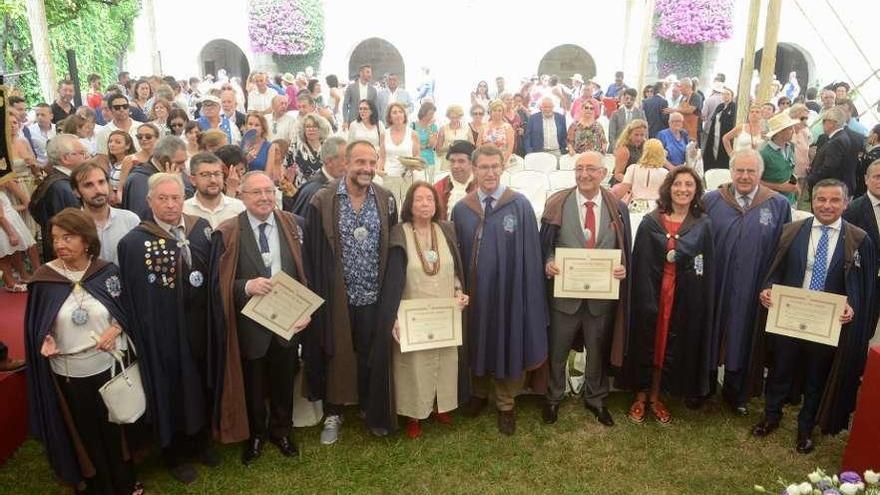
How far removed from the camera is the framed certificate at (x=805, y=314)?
148 inches

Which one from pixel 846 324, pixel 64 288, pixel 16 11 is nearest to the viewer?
pixel 64 288

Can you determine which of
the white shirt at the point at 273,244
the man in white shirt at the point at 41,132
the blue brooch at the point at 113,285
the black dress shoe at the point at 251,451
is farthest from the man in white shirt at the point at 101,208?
the man in white shirt at the point at 41,132

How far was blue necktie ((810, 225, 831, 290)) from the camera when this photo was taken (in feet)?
12.9

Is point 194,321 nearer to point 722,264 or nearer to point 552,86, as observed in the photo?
point 722,264

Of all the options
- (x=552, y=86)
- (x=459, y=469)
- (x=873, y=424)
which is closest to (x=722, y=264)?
(x=873, y=424)

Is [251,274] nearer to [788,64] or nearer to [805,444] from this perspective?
[805,444]

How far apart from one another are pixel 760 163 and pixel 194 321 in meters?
3.89

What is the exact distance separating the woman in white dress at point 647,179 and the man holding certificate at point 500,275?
2.28 m

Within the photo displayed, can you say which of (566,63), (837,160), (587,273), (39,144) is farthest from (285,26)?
(587,273)

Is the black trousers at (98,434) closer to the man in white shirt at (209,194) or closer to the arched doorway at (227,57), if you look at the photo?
the man in white shirt at (209,194)

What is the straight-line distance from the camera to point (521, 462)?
412cm

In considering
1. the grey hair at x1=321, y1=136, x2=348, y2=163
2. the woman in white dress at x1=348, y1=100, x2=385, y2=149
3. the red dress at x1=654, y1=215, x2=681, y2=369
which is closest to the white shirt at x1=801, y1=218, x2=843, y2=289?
the red dress at x1=654, y1=215, x2=681, y2=369

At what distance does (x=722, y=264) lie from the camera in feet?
14.2

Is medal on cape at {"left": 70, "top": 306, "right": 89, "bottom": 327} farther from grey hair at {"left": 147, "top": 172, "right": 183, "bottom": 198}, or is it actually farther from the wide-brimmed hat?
the wide-brimmed hat
